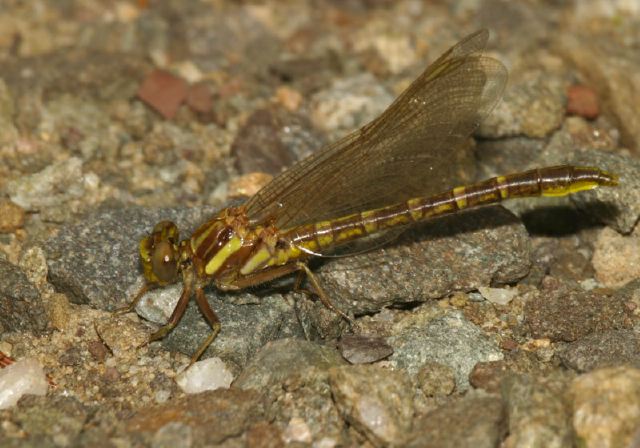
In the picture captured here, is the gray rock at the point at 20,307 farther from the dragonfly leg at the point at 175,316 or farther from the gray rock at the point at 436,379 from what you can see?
the gray rock at the point at 436,379

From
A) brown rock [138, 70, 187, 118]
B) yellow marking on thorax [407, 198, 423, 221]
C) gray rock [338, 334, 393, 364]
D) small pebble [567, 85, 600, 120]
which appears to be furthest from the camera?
brown rock [138, 70, 187, 118]

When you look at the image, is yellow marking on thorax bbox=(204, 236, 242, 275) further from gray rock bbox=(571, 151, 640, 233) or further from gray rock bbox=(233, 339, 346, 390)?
gray rock bbox=(571, 151, 640, 233)

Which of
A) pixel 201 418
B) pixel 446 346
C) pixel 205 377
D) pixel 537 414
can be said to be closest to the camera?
pixel 537 414

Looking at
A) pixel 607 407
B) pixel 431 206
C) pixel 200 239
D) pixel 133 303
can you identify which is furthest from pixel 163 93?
pixel 607 407

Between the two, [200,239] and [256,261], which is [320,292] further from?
[200,239]

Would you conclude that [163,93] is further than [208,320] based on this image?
Yes

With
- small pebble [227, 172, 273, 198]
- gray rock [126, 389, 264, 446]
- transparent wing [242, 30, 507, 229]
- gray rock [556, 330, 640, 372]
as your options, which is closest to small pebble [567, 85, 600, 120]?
transparent wing [242, 30, 507, 229]

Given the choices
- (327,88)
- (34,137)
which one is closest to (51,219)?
(34,137)
